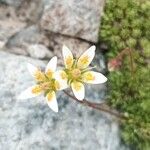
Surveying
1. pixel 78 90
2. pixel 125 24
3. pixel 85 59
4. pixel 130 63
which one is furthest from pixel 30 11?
pixel 78 90

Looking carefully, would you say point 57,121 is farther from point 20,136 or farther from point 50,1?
point 50,1

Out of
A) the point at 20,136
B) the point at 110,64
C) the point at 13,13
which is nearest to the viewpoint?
the point at 20,136

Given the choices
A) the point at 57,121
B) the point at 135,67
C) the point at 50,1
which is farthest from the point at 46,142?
the point at 50,1

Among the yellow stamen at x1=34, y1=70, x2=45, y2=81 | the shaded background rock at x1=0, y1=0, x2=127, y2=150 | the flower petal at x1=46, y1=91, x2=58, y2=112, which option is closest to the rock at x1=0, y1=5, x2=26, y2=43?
the shaded background rock at x1=0, y1=0, x2=127, y2=150

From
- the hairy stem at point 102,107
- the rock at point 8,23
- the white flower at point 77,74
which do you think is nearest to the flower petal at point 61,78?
the white flower at point 77,74

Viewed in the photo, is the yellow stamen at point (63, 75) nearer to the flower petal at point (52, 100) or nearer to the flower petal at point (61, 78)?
the flower petal at point (61, 78)
